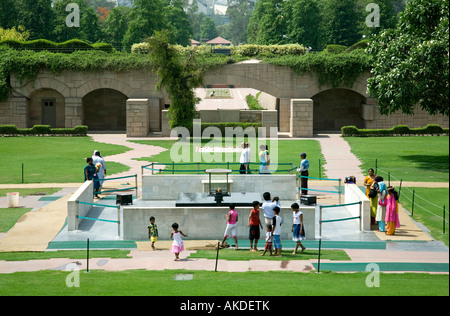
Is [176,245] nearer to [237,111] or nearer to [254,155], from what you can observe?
[254,155]

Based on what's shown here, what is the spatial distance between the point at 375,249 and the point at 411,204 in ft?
20.5

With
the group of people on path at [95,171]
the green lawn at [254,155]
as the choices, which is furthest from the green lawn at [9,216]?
the green lawn at [254,155]

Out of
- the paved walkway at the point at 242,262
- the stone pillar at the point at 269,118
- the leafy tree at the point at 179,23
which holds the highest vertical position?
the leafy tree at the point at 179,23

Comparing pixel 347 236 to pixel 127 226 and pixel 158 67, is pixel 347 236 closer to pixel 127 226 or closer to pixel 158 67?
pixel 127 226

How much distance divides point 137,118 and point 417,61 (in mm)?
22186

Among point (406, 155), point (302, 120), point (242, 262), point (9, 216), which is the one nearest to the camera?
point (242, 262)

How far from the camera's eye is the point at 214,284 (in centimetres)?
1381

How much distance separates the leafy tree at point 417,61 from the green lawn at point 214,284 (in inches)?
695

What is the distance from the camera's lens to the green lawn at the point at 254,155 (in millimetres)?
32062

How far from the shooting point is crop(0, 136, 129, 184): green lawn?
3030 cm

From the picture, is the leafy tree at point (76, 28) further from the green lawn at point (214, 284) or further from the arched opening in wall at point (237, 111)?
the green lawn at point (214, 284)

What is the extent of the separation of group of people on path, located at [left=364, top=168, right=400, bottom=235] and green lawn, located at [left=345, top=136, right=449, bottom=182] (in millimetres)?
6220

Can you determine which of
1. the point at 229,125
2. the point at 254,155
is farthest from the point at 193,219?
the point at 229,125

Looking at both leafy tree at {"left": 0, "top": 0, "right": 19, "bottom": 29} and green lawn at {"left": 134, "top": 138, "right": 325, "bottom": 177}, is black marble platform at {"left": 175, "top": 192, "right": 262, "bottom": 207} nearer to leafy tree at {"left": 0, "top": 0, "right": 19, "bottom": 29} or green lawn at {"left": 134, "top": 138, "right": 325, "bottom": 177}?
green lawn at {"left": 134, "top": 138, "right": 325, "bottom": 177}
